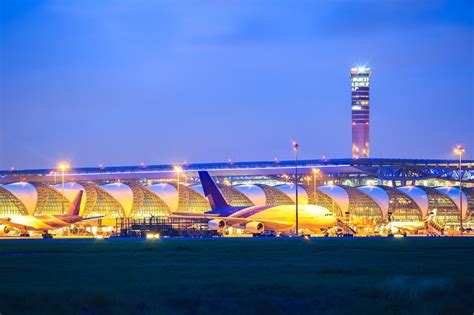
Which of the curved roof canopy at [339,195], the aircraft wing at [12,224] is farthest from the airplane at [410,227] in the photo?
the aircraft wing at [12,224]

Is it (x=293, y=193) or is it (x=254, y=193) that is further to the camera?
(x=293, y=193)

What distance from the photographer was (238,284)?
3822cm

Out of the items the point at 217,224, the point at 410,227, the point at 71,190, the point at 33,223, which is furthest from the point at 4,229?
the point at 410,227

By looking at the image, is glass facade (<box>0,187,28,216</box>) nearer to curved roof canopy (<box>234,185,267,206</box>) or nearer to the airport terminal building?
the airport terminal building

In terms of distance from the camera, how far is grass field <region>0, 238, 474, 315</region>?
1257 inches

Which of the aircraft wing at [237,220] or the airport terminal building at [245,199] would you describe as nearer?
the aircraft wing at [237,220]

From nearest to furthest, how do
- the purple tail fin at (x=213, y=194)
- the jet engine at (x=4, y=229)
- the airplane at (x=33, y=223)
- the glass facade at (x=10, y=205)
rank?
1. the airplane at (x=33, y=223)
2. the jet engine at (x=4, y=229)
3. the purple tail fin at (x=213, y=194)
4. the glass facade at (x=10, y=205)

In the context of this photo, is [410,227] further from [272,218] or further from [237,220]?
[237,220]

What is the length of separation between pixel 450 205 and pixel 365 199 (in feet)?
56.4

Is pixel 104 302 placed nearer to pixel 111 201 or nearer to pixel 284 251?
pixel 284 251

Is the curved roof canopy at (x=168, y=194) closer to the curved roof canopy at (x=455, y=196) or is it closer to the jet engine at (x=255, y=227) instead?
the curved roof canopy at (x=455, y=196)

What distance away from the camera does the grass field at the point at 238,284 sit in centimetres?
3192

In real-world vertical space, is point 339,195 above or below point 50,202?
above

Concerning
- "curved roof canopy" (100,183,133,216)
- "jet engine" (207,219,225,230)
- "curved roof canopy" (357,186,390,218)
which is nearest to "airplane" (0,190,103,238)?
"jet engine" (207,219,225,230)
